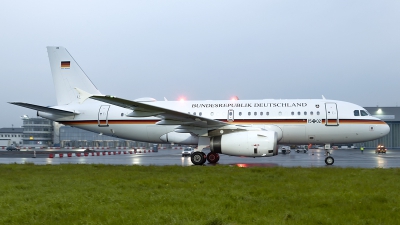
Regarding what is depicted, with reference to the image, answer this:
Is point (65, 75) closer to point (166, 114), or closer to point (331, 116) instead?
point (166, 114)

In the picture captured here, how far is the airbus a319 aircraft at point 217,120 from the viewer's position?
18500 millimetres

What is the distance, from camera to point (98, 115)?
2277cm

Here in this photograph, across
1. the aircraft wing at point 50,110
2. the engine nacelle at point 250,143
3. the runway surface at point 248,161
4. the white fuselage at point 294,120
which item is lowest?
the runway surface at point 248,161

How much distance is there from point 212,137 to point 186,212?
12.6 metres

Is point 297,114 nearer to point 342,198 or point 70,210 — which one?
point 342,198

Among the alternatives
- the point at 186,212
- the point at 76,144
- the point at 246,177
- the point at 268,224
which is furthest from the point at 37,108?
the point at 76,144

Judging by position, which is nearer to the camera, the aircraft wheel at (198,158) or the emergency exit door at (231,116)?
the aircraft wheel at (198,158)

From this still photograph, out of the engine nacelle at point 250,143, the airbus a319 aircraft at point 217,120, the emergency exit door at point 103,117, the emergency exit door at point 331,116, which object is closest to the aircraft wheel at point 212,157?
the airbus a319 aircraft at point 217,120

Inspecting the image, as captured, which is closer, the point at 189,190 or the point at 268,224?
the point at 268,224

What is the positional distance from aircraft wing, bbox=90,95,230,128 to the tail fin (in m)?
6.46

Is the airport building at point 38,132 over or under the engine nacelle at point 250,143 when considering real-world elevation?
over

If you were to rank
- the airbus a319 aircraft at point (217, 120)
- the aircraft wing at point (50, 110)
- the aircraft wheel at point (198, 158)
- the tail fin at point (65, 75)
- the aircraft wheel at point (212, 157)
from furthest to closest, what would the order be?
the tail fin at point (65, 75) < the aircraft wheel at point (212, 157) < the aircraft wing at point (50, 110) < the aircraft wheel at point (198, 158) < the airbus a319 aircraft at point (217, 120)

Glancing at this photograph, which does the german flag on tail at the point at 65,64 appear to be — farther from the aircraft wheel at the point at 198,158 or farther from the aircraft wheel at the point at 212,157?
the aircraft wheel at the point at 212,157

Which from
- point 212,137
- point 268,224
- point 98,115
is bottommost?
point 268,224
